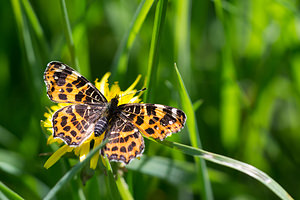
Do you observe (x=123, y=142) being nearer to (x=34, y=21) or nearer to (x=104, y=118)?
(x=104, y=118)

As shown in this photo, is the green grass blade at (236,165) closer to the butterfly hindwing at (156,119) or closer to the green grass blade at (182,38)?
the butterfly hindwing at (156,119)

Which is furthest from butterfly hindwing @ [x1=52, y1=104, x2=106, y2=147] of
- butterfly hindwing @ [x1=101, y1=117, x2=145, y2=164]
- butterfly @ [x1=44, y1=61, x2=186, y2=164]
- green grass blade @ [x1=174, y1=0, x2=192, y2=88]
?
green grass blade @ [x1=174, y1=0, x2=192, y2=88]

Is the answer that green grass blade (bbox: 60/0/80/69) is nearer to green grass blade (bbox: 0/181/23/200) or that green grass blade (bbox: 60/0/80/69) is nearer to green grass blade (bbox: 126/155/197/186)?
green grass blade (bbox: 126/155/197/186)

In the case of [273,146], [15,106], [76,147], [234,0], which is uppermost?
[234,0]

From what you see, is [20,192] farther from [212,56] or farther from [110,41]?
[212,56]

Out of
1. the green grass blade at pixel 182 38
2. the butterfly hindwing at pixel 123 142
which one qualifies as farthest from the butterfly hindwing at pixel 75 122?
the green grass blade at pixel 182 38

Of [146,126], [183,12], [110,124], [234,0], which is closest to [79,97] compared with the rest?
[110,124]
